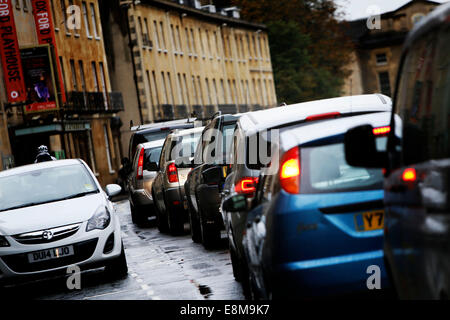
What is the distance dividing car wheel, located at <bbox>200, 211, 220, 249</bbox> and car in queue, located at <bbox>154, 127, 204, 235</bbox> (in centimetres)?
314

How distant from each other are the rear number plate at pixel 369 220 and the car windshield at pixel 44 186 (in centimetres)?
755

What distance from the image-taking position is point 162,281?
13.2 m

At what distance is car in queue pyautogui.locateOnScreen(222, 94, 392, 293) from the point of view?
32.5ft

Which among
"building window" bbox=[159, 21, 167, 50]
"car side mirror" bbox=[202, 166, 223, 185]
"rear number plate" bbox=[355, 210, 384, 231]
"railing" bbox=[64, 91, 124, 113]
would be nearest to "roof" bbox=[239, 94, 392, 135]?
"rear number plate" bbox=[355, 210, 384, 231]

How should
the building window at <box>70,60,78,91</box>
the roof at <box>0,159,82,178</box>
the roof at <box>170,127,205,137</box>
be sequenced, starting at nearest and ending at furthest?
the roof at <box>0,159,82,178</box> → the roof at <box>170,127,205,137</box> → the building window at <box>70,60,78,91</box>

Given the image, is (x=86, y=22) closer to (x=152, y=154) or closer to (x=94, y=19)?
(x=94, y=19)

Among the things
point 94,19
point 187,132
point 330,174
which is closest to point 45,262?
point 330,174

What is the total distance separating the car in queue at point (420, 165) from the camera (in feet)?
16.4

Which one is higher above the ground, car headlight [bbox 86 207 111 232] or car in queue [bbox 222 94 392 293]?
car in queue [bbox 222 94 392 293]

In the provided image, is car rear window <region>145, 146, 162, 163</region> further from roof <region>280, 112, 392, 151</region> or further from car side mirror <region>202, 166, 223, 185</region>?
roof <region>280, 112, 392, 151</region>

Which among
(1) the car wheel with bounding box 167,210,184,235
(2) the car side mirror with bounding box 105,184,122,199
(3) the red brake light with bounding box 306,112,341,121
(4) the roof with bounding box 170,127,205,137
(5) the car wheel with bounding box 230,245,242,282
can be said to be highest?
(3) the red brake light with bounding box 306,112,341,121

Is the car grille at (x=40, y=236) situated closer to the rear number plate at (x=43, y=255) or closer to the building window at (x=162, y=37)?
the rear number plate at (x=43, y=255)

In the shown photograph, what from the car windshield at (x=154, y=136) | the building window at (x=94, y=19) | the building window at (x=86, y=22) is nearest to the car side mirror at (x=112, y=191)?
the car windshield at (x=154, y=136)

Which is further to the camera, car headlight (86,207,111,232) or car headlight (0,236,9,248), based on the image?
car headlight (86,207,111,232)
